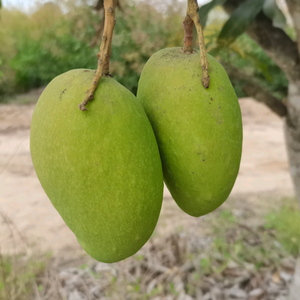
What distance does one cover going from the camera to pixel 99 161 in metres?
0.56

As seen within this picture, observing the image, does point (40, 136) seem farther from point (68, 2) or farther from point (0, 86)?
point (0, 86)

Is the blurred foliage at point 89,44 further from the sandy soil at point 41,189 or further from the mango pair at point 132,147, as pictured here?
the mango pair at point 132,147

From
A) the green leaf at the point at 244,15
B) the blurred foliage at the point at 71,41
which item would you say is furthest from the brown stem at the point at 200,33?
the blurred foliage at the point at 71,41

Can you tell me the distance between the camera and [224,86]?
68 cm

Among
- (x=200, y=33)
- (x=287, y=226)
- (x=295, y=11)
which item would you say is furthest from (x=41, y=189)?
(x=200, y=33)

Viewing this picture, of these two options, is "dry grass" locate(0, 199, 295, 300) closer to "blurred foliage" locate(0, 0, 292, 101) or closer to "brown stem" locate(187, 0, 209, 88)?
"blurred foliage" locate(0, 0, 292, 101)

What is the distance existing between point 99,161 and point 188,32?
0.35 metres

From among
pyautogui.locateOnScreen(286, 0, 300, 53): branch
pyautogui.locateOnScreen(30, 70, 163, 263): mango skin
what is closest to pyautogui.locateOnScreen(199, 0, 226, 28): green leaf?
pyautogui.locateOnScreen(286, 0, 300, 53): branch

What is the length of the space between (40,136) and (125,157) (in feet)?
0.58

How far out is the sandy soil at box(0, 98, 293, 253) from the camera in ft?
9.09

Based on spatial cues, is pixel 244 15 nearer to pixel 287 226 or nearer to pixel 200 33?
pixel 200 33

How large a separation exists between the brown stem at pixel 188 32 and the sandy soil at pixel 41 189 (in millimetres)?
2006

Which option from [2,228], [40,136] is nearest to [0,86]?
[2,228]

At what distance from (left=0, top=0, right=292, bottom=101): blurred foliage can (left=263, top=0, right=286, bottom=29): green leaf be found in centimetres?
25
